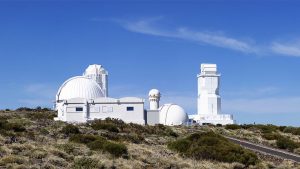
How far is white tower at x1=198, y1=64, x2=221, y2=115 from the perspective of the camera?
86312mm

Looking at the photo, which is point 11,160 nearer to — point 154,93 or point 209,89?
point 154,93

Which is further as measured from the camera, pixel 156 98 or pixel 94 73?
pixel 94 73

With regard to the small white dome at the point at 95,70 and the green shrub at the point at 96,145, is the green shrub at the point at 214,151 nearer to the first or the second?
the green shrub at the point at 96,145

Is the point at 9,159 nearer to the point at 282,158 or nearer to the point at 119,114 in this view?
the point at 282,158

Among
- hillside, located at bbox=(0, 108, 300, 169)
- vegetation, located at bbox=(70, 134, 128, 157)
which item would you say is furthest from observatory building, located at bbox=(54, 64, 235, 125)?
vegetation, located at bbox=(70, 134, 128, 157)

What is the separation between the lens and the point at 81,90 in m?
66.9

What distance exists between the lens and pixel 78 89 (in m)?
67.0

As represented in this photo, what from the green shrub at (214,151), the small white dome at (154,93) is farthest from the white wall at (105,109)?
the green shrub at (214,151)

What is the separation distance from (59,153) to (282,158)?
1344cm

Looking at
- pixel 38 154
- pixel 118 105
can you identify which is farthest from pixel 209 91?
pixel 38 154

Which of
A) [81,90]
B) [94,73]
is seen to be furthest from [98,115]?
[94,73]

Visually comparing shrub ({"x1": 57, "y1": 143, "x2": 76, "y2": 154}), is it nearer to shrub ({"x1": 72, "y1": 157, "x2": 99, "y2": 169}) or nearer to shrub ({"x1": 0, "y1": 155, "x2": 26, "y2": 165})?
shrub ({"x1": 72, "y1": 157, "x2": 99, "y2": 169})

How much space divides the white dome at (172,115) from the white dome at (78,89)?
884 centimetres

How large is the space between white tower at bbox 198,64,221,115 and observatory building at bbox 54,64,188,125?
15889 millimetres
